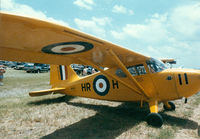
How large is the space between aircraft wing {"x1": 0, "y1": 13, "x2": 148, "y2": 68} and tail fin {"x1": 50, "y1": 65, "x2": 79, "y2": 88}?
7.29 feet

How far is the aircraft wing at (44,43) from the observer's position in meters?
2.34

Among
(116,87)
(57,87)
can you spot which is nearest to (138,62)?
(116,87)

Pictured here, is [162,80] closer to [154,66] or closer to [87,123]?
[154,66]

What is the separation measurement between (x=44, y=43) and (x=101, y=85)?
120 inches

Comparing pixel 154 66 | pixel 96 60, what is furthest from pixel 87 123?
pixel 154 66

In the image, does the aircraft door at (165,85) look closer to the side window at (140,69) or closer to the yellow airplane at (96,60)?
the yellow airplane at (96,60)

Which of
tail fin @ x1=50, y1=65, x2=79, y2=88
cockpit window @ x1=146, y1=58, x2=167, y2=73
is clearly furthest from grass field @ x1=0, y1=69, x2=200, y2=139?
tail fin @ x1=50, y1=65, x2=79, y2=88

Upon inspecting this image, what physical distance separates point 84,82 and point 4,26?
4185mm

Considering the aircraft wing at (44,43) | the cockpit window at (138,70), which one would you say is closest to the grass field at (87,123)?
the cockpit window at (138,70)

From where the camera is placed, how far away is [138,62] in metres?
4.97

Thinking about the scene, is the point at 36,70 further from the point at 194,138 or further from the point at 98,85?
the point at 194,138

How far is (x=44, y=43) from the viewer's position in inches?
127

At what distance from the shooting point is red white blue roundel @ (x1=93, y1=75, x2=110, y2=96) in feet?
18.3

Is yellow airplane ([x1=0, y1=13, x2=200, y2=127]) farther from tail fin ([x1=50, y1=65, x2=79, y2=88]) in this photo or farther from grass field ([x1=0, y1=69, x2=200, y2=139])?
grass field ([x1=0, y1=69, x2=200, y2=139])
